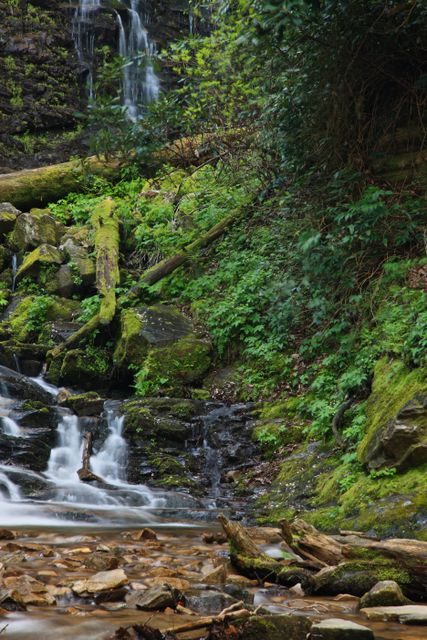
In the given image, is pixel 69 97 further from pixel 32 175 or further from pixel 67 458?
pixel 67 458

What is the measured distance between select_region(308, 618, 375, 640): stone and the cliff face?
70.8 feet

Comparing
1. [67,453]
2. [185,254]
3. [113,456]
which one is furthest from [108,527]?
[185,254]

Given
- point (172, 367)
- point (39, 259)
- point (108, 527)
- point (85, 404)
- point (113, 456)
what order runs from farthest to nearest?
1. point (39, 259)
2. point (172, 367)
3. point (85, 404)
4. point (113, 456)
5. point (108, 527)

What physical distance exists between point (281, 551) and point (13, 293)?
11.4 metres

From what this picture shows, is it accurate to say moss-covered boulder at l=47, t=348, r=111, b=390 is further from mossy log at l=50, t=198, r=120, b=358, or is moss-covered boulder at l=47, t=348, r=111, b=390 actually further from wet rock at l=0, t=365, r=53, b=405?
wet rock at l=0, t=365, r=53, b=405

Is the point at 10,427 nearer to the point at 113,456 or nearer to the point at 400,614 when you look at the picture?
the point at 113,456

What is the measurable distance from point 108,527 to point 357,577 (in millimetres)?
3218

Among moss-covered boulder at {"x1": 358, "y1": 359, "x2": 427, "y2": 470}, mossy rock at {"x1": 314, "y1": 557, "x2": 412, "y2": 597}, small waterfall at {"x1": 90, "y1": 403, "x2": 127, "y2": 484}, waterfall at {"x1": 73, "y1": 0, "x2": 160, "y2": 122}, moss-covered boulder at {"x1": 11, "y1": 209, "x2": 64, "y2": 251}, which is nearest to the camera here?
mossy rock at {"x1": 314, "y1": 557, "x2": 412, "y2": 597}

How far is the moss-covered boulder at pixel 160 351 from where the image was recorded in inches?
409

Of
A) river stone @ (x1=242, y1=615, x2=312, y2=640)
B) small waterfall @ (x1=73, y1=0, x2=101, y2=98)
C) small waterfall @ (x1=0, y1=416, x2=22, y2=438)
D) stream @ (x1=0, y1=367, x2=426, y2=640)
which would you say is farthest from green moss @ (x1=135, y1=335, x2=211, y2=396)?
small waterfall @ (x1=73, y1=0, x2=101, y2=98)

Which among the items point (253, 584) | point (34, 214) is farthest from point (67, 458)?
point (34, 214)

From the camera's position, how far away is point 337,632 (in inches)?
94.6

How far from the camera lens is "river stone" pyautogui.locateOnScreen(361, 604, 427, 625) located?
2846 mm

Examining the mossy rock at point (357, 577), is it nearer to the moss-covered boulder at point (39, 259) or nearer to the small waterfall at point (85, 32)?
the moss-covered boulder at point (39, 259)
